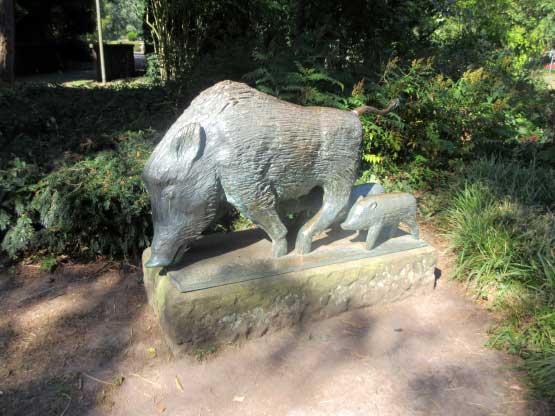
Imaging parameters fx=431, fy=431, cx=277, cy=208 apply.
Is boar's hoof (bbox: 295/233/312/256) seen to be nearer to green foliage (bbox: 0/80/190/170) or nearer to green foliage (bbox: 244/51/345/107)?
green foliage (bbox: 0/80/190/170)

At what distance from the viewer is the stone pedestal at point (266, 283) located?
102 inches

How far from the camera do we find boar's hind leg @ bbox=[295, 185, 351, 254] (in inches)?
116

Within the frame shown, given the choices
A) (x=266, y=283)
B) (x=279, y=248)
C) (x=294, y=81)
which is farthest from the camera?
(x=294, y=81)

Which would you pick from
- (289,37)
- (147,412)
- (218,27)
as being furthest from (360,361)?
(218,27)

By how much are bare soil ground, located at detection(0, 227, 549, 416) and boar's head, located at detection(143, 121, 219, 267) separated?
0.69 meters

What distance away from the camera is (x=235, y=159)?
2420 millimetres

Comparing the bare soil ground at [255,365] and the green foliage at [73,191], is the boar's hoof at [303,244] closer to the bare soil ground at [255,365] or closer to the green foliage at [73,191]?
the bare soil ground at [255,365]

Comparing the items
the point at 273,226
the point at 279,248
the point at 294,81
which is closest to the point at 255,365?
the point at 279,248

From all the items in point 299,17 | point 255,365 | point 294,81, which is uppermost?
point 299,17

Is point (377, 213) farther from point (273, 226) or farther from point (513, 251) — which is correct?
point (513, 251)

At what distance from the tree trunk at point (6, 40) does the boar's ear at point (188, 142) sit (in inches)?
246

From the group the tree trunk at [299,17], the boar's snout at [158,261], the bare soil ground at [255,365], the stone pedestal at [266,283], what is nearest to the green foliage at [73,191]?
the bare soil ground at [255,365]

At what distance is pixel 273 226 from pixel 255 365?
2.85 ft

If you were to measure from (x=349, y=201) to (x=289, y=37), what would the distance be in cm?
505
